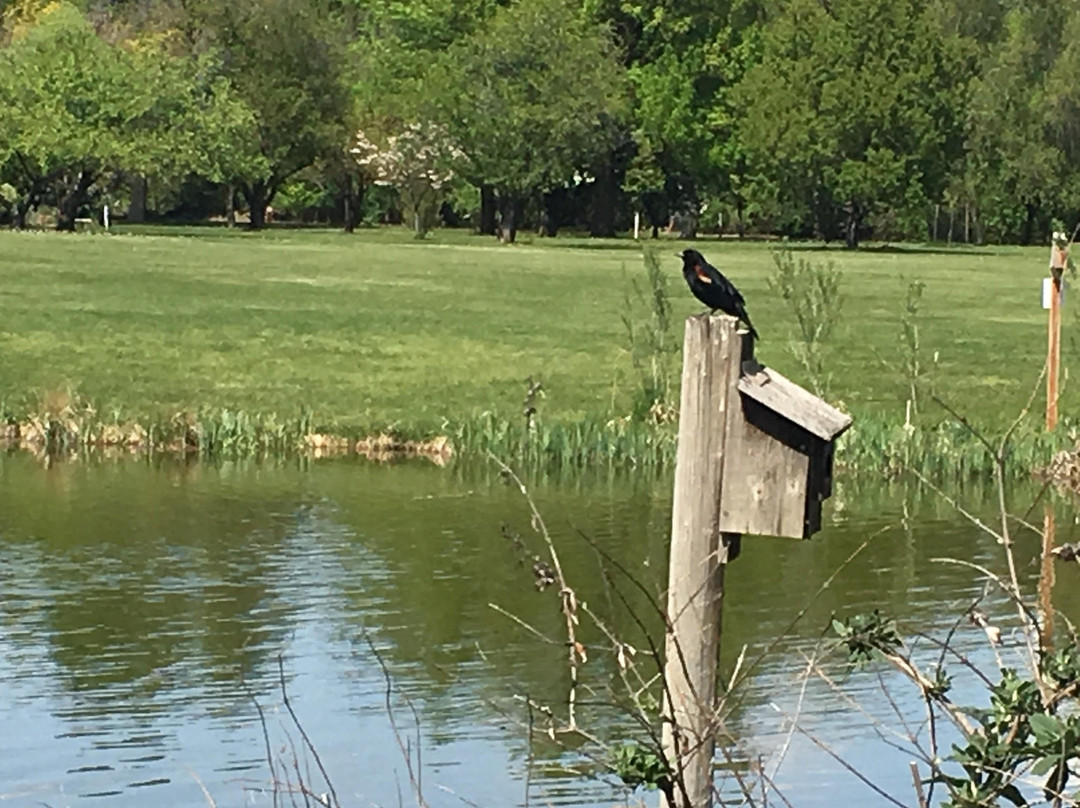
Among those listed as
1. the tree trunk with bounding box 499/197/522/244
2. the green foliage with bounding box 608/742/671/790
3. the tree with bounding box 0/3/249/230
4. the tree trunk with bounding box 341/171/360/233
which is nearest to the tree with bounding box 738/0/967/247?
the tree trunk with bounding box 499/197/522/244

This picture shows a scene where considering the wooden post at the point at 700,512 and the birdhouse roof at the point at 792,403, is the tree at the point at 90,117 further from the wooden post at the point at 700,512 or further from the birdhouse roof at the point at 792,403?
the birdhouse roof at the point at 792,403

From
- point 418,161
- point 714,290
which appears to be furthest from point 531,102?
point 714,290

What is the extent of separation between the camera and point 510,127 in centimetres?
6238

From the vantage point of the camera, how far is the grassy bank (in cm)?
2103

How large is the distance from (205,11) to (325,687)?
66818 millimetres

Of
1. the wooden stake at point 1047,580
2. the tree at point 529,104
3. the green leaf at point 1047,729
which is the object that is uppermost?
the tree at point 529,104

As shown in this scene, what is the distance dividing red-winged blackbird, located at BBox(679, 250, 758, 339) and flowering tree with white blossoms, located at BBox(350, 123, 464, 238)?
58284 mm

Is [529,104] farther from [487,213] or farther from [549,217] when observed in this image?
[487,213]

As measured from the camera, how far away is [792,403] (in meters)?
5.19

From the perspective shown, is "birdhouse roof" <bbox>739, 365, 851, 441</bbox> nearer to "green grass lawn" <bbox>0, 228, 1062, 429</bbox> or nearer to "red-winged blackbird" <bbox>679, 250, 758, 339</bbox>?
"red-winged blackbird" <bbox>679, 250, 758, 339</bbox>

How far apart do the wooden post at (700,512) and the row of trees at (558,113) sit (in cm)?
5664

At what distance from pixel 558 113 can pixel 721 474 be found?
57.6 m

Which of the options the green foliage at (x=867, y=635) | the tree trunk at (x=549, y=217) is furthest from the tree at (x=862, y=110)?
the green foliage at (x=867, y=635)

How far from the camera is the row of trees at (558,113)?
63719mm
